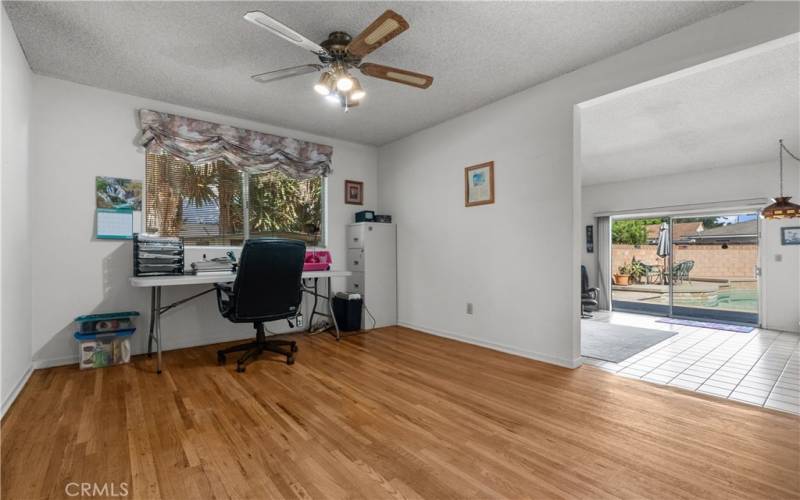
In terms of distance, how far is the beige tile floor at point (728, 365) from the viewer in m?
2.56

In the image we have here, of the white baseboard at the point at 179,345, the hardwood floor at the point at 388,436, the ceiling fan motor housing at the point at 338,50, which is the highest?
the ceiling fan motor housing at the point at 338,50

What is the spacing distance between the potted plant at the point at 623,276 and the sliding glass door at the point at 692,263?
0.21ft

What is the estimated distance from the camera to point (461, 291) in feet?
13.2

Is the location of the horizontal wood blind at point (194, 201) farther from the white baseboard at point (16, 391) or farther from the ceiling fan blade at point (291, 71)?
the ceiling fan blade at point (291, 71)

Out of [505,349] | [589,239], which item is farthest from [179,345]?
[589,239]

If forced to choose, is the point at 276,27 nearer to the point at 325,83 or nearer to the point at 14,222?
the point at 325,83

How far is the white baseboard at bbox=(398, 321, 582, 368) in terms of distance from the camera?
10.1 feet

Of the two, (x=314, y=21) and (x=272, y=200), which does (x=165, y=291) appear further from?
(x=314, y=21)

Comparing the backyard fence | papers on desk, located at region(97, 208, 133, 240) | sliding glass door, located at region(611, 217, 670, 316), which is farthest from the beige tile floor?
papers on desk, located at region(97, 208, 133, 240)

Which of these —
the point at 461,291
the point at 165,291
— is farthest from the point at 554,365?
the point at 165,291

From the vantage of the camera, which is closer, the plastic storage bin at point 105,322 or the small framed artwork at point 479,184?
the plastic storage bin at point 105,322

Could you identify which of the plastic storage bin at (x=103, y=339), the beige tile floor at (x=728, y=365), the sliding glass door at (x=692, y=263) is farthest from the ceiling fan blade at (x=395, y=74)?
the sliding glass door at (x=692, y=263)

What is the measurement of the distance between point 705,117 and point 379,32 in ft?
12.8

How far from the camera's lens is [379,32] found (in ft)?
6.37
